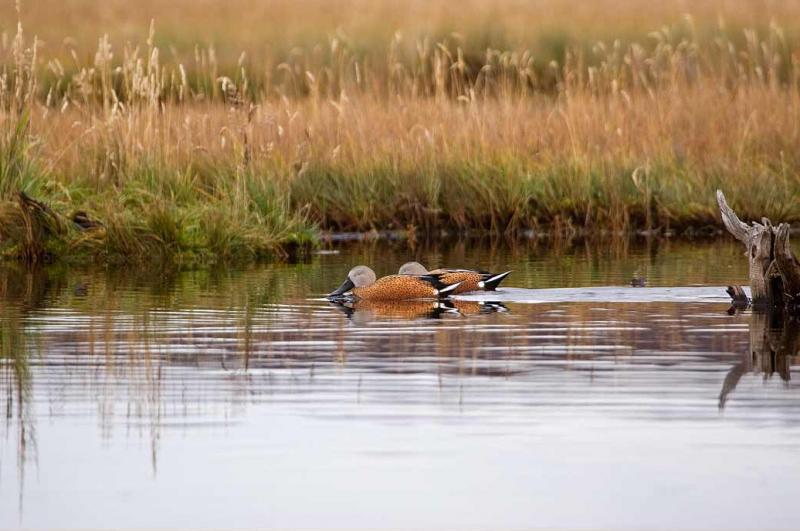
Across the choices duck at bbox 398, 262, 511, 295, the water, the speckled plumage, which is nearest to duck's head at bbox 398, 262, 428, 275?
duck at bbox 398, 262, 511, 295

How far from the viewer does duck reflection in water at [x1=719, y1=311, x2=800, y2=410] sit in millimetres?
8993

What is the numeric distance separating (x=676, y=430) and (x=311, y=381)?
2130mm

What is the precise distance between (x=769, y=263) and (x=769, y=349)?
5.99 ft

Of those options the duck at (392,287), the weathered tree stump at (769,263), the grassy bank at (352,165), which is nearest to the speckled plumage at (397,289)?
the duck at (392,287)

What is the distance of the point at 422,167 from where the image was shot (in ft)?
68.4

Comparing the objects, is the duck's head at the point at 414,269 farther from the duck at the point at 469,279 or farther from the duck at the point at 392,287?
the duck at the point at 392,287

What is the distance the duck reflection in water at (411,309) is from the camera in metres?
12.4

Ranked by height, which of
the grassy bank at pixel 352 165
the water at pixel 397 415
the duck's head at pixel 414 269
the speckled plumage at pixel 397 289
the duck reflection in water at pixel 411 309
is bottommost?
the water at pixel 397 415

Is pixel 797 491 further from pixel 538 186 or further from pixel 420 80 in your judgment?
pixel 420 80

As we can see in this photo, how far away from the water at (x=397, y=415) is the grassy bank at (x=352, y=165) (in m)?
4.34

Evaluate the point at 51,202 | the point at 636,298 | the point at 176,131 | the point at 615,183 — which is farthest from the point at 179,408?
the point at 615,183

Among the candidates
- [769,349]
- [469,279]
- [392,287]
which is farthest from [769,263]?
[392,287]

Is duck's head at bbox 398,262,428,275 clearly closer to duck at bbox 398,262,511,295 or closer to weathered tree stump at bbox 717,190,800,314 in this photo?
duck at bbox 398,262,511,295

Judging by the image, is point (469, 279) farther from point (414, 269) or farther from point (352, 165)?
point (352, 165)
